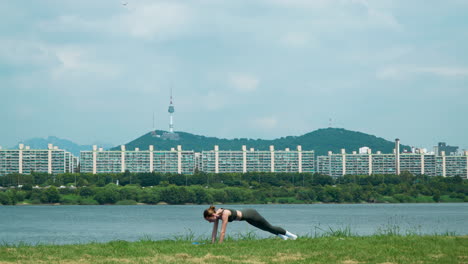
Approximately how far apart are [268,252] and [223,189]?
113m

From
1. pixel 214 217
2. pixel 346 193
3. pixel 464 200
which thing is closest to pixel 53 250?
pixel 214 217

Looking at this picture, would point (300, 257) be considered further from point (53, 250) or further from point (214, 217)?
point (53, 250)

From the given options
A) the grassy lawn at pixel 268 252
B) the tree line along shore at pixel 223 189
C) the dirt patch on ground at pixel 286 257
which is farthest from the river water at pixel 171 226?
the dirt patch on ground at pixel 286 257

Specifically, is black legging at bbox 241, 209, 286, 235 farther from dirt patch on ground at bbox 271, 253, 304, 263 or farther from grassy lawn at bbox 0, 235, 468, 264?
dirt patch on ground at bbox 271, 253, 304, 263

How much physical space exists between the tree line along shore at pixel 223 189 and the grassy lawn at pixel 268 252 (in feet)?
353

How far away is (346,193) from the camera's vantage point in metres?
133

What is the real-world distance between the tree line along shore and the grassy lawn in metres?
108

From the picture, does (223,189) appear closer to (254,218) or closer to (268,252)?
(254,218)

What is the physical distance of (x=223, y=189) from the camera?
414 feet

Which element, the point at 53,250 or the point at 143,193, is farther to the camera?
the point at 143,193

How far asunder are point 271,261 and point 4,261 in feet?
16.9

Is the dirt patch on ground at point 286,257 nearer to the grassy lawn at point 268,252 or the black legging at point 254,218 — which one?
the grassy lawn at point 268,252

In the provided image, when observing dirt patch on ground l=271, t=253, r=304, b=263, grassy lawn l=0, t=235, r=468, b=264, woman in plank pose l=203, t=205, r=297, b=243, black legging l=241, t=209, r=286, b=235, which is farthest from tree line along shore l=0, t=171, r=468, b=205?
dirt patch on ground l=271, t=253, r=304, b=263

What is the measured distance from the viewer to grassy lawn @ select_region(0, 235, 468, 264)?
43.0ft
